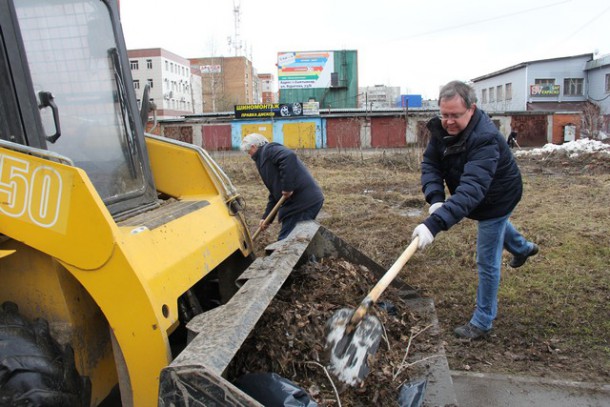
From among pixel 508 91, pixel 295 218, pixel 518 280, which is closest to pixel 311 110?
pixel 508 91

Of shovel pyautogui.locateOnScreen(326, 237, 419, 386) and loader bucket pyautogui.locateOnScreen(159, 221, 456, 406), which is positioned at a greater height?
loader bucket pyautogui.locateOnScreen(159, 221, 456, 406)

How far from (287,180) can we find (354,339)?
2616mm

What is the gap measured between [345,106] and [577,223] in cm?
3634

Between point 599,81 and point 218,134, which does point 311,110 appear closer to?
point 218,134

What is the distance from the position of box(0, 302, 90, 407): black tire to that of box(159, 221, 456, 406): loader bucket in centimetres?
53

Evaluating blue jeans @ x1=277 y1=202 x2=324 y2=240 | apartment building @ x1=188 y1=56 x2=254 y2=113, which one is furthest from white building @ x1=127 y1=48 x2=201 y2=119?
blue jeans @ x1=277 y1=202 x2=324 y2=240

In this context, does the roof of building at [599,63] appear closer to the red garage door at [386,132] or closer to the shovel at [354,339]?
the red garage door at [386,132]

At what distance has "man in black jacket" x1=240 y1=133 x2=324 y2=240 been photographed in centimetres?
512

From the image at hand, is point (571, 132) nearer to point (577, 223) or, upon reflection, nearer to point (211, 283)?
point (577, 223)

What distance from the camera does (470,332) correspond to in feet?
12.9

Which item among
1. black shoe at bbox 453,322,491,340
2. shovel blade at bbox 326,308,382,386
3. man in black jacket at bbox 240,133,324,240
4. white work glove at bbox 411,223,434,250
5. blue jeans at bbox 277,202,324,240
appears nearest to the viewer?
shovel blade at bbox 326,308,382,386

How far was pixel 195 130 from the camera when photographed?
34781 mm

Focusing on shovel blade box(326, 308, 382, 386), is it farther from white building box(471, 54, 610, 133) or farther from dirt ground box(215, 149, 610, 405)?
white building box(471, 54, 610, 133)

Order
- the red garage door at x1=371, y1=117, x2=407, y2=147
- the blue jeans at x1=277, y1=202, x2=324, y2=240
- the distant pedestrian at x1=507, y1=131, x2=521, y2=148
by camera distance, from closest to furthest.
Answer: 1. the blue jeans at x1=277, y1=202, x2=324, y2=240
2. the distant pedestrian at x1=507, y1=131, x2=521, y2=148
3. the red garage door at x1=371, y1=117, x2=407, y2=147
